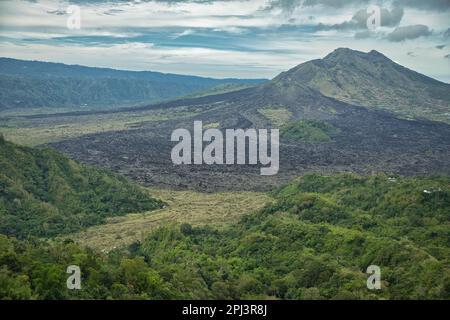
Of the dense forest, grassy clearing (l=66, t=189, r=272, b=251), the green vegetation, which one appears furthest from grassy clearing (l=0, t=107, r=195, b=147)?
the dense forest

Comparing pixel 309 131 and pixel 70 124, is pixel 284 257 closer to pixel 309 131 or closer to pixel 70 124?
pixel 309 131

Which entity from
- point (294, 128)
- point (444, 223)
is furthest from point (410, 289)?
point (294, 128)

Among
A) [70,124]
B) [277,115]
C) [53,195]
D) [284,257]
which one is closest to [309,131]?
[277,115]

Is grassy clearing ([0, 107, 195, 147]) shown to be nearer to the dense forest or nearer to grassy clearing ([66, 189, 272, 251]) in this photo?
grassy clearing ([66, 189, 272, 251])

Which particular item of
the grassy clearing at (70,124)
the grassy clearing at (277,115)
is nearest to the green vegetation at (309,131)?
the grassy clearing at (277,115)

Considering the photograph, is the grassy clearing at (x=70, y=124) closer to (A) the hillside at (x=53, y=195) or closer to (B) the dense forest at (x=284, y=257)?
(A) the hillside at (x=53, y=195)

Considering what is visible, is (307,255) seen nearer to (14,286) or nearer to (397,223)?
(397,223)
